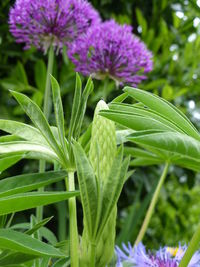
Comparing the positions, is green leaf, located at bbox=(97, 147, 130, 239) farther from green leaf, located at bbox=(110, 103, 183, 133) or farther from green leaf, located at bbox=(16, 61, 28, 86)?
green leaf, located at bbox=(16, 61, 28, 86)

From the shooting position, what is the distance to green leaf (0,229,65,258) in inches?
11.9

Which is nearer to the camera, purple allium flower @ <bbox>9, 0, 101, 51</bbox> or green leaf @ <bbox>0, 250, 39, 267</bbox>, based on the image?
green leaf @ <bbox>0, 250, 39, 267</bbox>

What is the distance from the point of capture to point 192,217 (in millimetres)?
2203

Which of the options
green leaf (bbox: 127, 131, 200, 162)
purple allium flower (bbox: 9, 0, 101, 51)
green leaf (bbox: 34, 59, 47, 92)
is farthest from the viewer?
green leaf (bbox: 34, 59, 47, 92)

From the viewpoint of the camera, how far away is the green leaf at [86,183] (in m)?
0.33

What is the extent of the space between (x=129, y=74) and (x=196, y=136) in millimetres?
517

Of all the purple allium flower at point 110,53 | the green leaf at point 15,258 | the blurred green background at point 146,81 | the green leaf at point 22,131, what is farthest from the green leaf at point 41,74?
the green leaf at point 15,258

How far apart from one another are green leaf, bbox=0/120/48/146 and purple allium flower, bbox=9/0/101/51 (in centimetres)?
34

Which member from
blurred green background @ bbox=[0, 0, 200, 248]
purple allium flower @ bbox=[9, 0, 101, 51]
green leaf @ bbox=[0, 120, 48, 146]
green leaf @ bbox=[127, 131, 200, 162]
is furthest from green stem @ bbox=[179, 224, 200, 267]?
blurred green background @ bbox=[0, 0, 200, 248]

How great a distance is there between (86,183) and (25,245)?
61 mm

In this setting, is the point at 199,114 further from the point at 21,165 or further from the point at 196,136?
the point at 196,136

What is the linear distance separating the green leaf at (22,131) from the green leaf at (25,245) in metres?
0.11

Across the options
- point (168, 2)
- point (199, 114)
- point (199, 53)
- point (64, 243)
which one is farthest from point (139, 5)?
point (64, 243)

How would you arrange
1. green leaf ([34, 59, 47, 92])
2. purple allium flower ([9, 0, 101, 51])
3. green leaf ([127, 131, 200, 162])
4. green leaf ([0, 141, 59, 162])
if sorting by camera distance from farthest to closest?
green leaf ([34, 59, 47, 92]) → purple allium flower ([9, 0, 101, 51]) → green leaf ([0, 141, 59, 162]) → green leaf ([127, 131, 200, 162])
